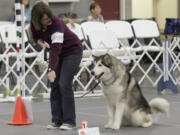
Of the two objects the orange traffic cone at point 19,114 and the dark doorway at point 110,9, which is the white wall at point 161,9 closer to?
the dark doorway at point 110,9

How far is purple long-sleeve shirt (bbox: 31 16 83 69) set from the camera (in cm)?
570

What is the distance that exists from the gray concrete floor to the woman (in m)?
0.22

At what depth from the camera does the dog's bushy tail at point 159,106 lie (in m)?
6.15

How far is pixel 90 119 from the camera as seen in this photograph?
685 cm

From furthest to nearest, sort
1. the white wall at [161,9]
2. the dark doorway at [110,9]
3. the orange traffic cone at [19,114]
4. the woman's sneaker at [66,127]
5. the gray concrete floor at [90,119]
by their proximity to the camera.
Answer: the white wall at [161,9]
the dark doorway at [110,9]
the orange traffic cone at [19,114]
the woman's sneaker at [66,127]
the gray concrete floor at [90,119]

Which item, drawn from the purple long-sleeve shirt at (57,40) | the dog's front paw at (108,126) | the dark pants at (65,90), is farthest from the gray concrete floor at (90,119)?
the purple long-sleeve shirt at (57,40)

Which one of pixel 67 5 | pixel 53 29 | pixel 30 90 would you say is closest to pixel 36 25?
pixel 53 29

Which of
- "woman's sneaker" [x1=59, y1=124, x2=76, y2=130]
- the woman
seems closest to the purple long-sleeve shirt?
the woman

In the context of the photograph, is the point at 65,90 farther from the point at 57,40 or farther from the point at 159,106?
the point at 159,106

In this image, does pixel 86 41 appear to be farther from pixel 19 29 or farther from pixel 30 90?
pixel 19 29

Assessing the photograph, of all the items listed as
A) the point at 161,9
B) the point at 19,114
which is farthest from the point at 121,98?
the point at 161,9

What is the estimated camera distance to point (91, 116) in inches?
279

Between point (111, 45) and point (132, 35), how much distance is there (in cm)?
102

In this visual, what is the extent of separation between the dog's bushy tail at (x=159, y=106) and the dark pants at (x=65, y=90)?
92cm
